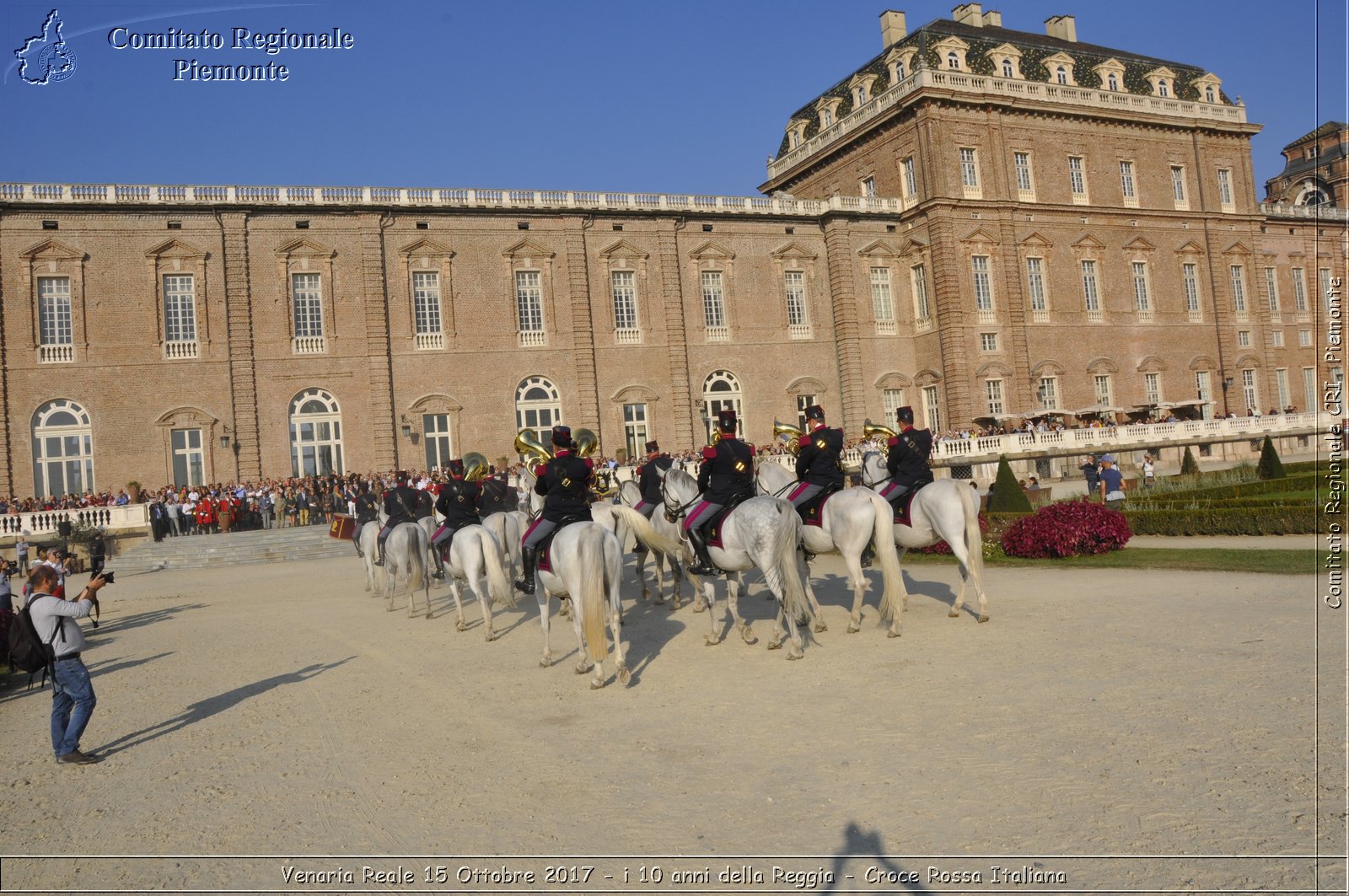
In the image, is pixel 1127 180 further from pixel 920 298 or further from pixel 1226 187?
pixel 920 298

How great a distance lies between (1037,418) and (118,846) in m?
43.8

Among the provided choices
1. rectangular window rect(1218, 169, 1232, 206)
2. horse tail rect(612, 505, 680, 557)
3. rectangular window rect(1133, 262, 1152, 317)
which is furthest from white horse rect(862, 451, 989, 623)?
rectangular window rect(1218, 169, 1232, 206)

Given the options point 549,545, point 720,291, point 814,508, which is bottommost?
point 549,545

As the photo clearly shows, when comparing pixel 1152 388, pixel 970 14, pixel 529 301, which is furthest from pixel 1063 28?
pixel 529 301

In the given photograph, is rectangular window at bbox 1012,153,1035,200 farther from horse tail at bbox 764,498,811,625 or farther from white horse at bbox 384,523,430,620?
horse tail at bbox 764,498,811,625

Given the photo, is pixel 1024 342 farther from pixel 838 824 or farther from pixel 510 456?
pixel 838 824

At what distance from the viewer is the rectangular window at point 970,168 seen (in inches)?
1742

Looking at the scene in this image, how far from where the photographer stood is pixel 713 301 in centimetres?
4278

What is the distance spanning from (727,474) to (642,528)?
167cm

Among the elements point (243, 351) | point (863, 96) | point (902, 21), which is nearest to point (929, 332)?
point (863, 96)

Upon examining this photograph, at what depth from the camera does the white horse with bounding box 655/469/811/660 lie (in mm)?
10180

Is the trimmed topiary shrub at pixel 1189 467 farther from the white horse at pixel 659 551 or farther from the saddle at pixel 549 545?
the saddle at pixel 549 545

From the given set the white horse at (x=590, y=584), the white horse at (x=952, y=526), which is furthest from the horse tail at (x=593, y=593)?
the white horse at (x=952, y=526)

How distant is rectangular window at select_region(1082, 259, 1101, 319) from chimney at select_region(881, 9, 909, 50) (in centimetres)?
1531
